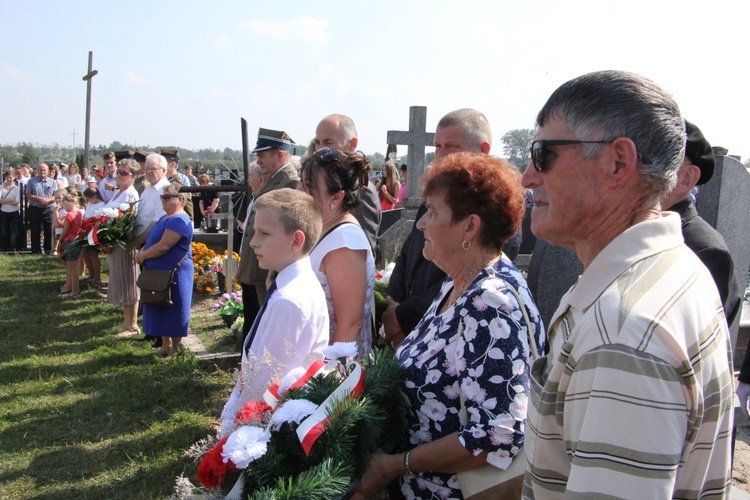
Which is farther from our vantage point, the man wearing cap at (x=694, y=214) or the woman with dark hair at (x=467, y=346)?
the man wearing cap at (x=694, y=214)

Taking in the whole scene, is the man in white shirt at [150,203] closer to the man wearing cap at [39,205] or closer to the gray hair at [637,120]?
the gray hair at [637,120]

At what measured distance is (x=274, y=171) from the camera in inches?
214

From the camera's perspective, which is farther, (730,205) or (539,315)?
(730,205)

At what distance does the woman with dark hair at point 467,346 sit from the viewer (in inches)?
70.5

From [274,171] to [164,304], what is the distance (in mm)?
1949

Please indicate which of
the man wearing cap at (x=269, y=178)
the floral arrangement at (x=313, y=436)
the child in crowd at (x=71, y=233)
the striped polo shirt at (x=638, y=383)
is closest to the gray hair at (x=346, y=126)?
the man wearing cap at (x=269, y=178)

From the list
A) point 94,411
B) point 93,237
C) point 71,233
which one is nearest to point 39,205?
point 71,233

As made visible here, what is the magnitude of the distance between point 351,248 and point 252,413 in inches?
45.6

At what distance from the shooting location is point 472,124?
3408 millimetres

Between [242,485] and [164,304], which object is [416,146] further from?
[242,485]

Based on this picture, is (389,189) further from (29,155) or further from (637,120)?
(29,155)

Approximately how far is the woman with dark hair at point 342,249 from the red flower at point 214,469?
106 cm

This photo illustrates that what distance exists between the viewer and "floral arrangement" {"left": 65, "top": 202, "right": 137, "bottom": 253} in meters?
7.39

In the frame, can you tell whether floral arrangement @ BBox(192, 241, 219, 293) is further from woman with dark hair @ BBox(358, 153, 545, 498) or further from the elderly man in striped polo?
the elderly man in striped polo
